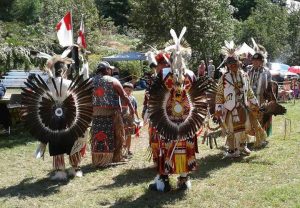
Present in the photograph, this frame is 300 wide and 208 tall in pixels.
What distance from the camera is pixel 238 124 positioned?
704 centimetres

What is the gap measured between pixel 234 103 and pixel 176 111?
186 cm

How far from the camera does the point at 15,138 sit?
9.57 m

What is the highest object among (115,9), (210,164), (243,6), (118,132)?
(243,6)

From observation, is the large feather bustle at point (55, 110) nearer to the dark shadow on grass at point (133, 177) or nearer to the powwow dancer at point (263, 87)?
A: the dark shadow on grass at point (133, 177)

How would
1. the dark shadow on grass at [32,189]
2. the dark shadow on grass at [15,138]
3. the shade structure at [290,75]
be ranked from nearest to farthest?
the dark shadow on grass at [32,189] → the dark shadow on grass at [15,138] → the shade structure at [290,75]

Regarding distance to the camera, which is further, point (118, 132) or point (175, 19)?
point (175, 19)

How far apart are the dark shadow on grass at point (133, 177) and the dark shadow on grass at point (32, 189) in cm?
65

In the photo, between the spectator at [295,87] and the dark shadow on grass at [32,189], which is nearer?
the dark shadow on grass at [32,189]

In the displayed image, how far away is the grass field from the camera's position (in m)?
5.16

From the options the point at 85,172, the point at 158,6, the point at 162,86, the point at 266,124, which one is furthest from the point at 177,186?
the point at 158,6

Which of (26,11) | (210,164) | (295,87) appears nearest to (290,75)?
(295,87)

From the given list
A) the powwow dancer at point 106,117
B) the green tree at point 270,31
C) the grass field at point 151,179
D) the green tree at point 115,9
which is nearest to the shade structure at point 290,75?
the grass field at point 151,179

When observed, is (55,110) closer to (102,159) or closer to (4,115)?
(102,159)

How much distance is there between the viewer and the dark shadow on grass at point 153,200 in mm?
5094
